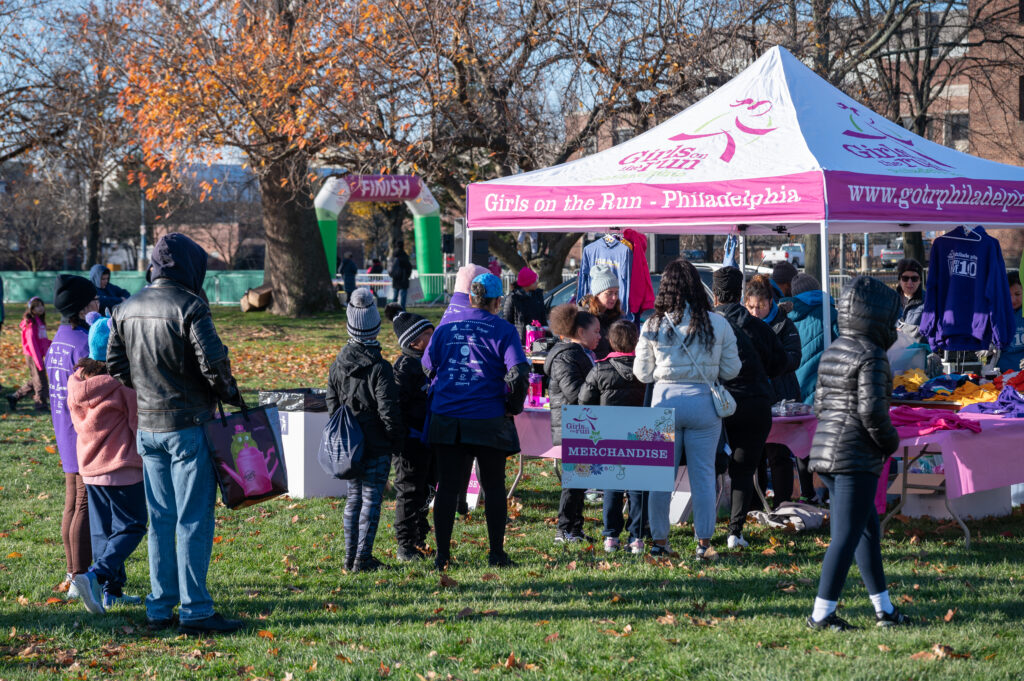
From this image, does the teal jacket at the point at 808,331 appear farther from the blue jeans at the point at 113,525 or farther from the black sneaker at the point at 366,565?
the blue jeans at the point at 113,525

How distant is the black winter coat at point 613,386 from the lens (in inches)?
265

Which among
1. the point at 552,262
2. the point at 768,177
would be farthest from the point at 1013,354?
the point at 552,262

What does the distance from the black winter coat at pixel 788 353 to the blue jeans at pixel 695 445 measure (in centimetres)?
116

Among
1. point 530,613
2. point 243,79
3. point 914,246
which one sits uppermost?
point 243,79

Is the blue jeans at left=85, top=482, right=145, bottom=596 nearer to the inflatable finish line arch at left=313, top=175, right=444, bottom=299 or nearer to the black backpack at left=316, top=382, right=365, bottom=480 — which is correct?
the black backpack at left=316, top=382, right=365, bottom=480

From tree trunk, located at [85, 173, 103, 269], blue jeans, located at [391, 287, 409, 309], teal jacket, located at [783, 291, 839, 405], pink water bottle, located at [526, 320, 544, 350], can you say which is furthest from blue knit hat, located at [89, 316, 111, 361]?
tree trunk, located at [85, 173, 103, 269]

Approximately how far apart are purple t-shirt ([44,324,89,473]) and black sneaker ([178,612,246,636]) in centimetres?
126

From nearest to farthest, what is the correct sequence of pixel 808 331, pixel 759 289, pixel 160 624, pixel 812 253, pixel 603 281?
pixel 160 624 → pixel 759 289 → pixel 808 331 → pixel 603 281 → pixel 812 253

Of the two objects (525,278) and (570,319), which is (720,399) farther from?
(525,278)

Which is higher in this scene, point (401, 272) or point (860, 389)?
point (401, 272)

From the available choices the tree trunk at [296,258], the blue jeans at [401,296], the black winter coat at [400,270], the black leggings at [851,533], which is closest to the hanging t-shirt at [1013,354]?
the black leggings at [851,533]

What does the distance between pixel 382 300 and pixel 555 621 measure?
24.1 m

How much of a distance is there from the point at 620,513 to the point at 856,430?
2.26 m

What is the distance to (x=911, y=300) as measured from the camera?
9.95 m
